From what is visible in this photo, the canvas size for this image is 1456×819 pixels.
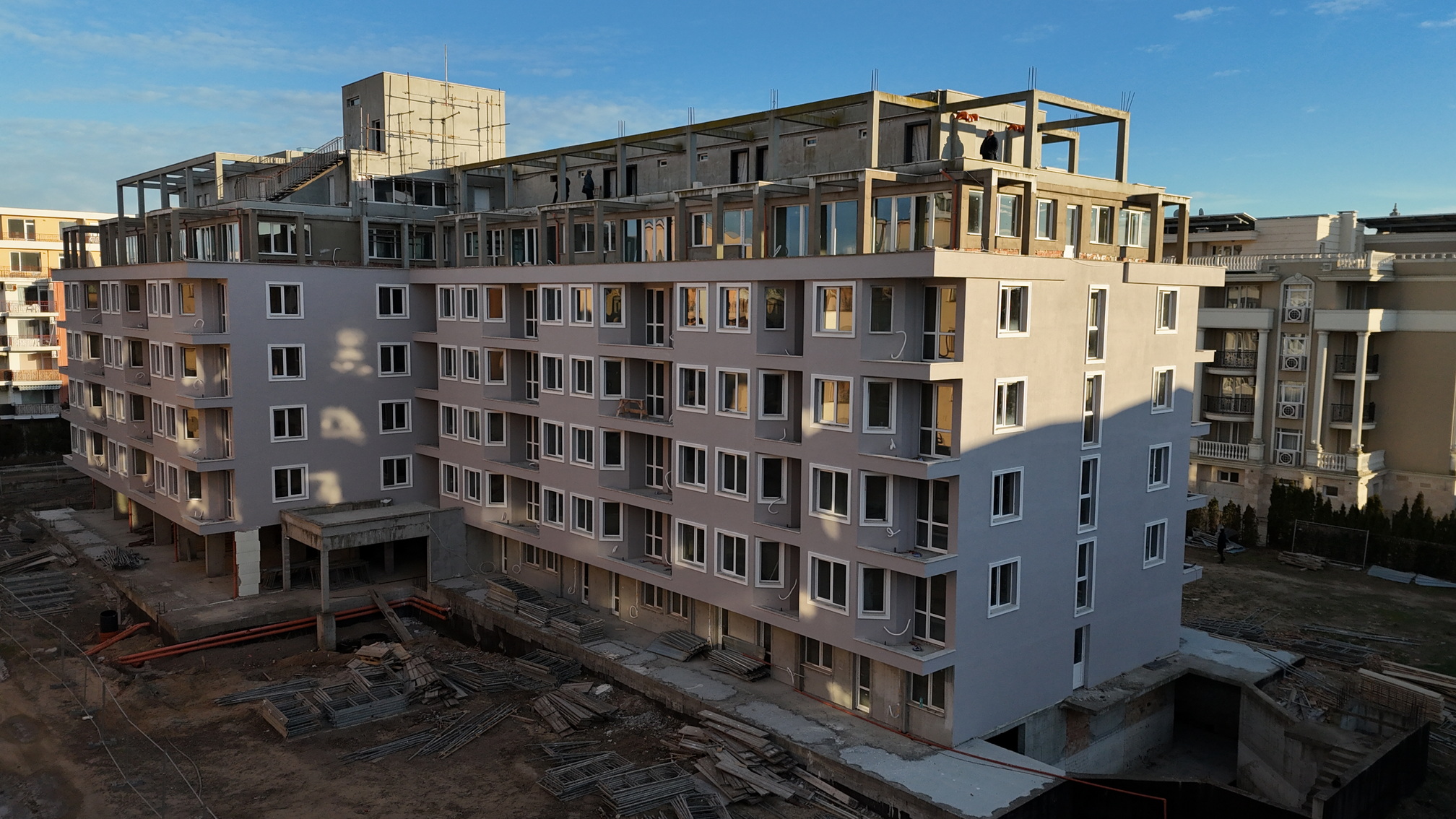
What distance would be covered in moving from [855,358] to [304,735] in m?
20.5

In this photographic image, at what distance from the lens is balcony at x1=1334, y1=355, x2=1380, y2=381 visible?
183 ft

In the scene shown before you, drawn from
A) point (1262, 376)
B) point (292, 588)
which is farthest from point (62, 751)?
point (1262, 376)

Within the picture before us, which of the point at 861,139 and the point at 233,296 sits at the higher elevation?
the point at 861,139

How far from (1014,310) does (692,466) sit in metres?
12.1

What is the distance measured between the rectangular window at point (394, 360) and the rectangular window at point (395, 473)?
3.94 m

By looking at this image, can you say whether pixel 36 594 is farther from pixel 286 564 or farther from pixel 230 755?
pixel 230 755

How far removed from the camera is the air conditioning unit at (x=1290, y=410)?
57656 mm

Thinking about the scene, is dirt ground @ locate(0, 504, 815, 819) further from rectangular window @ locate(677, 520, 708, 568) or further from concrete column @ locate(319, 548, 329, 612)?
rectangular window @ locate(677, 520, 708, 568)

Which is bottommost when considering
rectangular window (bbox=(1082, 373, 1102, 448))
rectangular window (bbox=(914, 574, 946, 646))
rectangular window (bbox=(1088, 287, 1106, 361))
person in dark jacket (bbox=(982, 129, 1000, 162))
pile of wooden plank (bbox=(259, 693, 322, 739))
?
pile of wooden plank (bbox=(259, 693, 322, 739))

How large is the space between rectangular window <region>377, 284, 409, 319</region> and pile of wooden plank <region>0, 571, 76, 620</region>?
18386 mm

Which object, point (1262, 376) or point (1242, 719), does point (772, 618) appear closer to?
→ point (1242, 719)

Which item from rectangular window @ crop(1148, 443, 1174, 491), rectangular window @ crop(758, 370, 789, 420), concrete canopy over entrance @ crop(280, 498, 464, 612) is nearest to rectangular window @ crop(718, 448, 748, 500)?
rectangular window @ crop(758, 370, 789, 420)

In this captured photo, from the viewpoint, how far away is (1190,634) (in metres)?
37.5

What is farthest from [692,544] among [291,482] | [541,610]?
[291,482]
